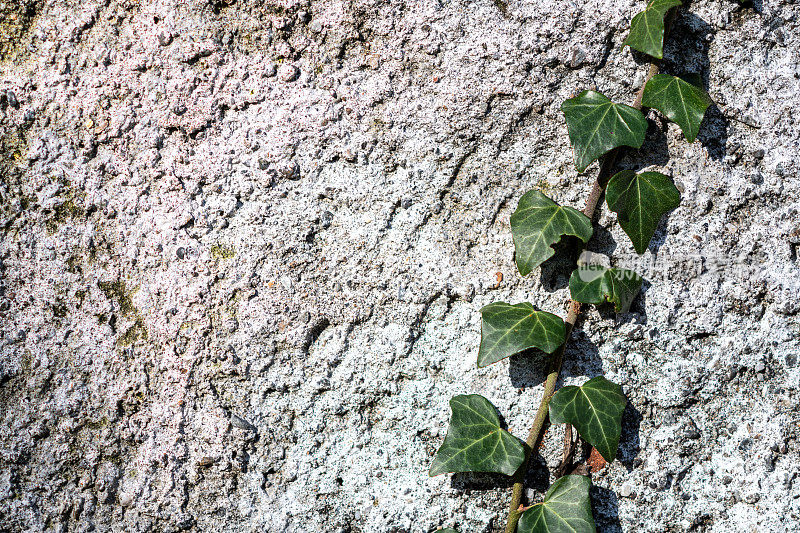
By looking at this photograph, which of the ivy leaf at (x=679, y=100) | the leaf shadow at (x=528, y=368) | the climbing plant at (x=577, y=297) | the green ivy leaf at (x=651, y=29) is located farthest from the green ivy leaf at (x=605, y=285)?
the green ivy leaf at (x=651, y=29)

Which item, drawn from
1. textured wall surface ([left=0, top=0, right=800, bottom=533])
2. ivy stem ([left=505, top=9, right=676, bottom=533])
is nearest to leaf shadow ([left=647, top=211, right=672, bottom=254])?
textured wall surface ([left=0, top=0, right=800, bottom=533])

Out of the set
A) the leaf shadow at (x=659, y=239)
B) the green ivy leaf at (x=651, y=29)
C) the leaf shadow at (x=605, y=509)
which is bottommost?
the leaf shadow at (x=605, y=509)

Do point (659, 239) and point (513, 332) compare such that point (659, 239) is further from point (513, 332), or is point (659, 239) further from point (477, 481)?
point (477, 481)

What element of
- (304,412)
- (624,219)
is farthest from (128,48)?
(624,219)

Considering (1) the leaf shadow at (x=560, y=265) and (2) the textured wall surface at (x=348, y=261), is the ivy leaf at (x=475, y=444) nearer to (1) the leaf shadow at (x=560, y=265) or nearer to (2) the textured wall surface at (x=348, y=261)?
(2) the textured wall surface at (x=348, y=261)

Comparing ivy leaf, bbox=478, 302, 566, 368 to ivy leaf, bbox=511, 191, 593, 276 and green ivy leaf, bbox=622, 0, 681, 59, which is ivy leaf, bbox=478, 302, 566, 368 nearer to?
ivy leaf, bbox=511, 191, 593, 276

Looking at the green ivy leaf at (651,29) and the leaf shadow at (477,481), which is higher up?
the green ivy leaf at (651,29)
